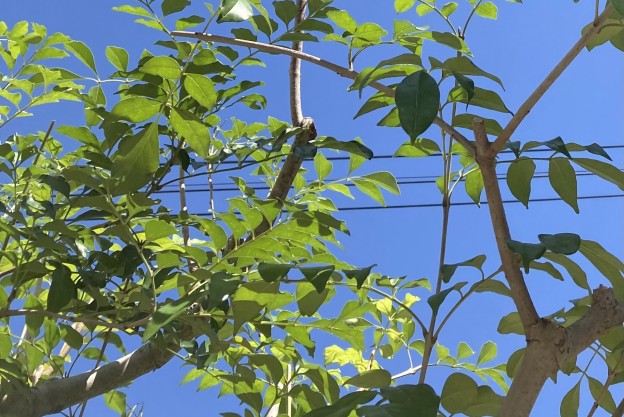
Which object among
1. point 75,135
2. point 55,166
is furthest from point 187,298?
point 55,166

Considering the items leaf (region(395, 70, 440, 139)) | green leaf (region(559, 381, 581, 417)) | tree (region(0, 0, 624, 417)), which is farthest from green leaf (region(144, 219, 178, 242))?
green leaf (region(559, 381, 581, 417))

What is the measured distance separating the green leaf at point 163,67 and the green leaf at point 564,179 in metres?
0.33

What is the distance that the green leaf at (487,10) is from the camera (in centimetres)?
75

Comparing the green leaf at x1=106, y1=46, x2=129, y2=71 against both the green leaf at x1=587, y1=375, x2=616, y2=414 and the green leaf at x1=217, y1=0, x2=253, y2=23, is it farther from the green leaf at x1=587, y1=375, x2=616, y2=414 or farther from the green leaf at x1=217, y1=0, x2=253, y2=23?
the green leaf at x1=587, y1=375, x2=616, y2=414

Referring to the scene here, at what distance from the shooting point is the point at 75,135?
828 millimetres

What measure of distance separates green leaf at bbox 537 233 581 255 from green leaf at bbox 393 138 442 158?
209 millimetres

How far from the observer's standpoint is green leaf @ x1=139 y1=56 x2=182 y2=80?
0.67 metres

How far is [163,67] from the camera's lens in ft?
2.24

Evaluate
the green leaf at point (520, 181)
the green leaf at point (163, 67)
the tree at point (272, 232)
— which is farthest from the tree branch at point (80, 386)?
the green leaf at point (520, 181)

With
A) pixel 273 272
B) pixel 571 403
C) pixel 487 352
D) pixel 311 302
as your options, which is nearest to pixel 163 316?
pixel 273 272

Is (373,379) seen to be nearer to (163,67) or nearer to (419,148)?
(419,148)

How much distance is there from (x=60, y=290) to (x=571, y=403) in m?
0.50

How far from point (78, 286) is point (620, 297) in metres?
0.52

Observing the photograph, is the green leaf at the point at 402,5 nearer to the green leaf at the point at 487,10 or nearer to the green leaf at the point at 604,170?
the green leaf at the point at 487,10
